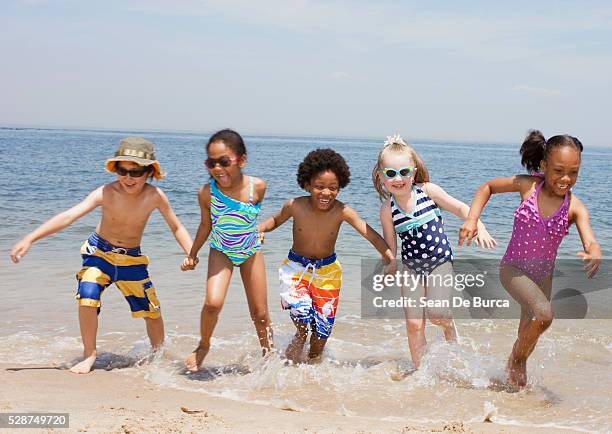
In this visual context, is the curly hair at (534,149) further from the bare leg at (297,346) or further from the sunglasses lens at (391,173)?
the bare leg at (297,346)

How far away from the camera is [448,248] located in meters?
4.82

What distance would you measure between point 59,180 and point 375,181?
1650 centimetres

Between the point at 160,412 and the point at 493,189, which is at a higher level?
the point at 493,189

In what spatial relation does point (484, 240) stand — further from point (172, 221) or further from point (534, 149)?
point (172, 221)

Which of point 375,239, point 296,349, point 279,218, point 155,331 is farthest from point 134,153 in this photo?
point 296,349

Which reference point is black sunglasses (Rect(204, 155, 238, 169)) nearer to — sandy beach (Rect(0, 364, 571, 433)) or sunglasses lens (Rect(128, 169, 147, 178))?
sunglasses lens (Rect(128, 169, 147, 178))

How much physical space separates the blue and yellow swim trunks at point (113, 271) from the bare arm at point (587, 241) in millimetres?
2963

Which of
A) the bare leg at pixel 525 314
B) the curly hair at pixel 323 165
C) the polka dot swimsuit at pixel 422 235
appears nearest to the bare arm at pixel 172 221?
the curly hair at pixel 323 165

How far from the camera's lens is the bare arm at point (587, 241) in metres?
4.10

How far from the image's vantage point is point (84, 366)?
4.66 metres

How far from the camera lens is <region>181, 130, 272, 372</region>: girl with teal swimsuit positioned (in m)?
4.62

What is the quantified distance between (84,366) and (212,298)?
3.34 feet

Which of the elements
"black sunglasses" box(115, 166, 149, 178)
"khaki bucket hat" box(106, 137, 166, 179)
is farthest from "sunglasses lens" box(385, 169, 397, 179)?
"black sunglasses" box(115, 166, 149, 178)

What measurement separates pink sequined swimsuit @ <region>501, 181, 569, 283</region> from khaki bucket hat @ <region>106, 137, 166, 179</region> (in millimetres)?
2511
